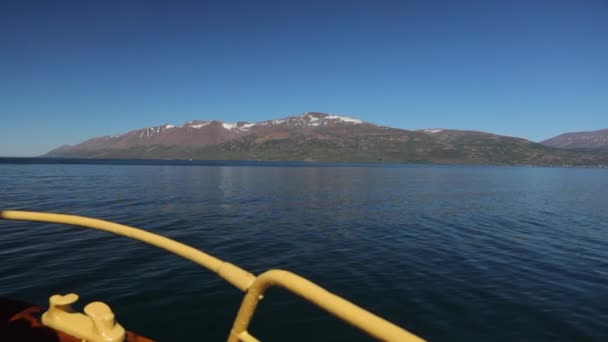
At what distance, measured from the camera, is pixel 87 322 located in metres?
3.97

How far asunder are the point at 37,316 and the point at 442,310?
516 inches

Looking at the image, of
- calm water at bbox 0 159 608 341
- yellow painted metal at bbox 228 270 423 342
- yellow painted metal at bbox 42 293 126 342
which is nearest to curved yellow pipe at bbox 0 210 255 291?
yellow painted metal at bbox 228 270 423 342

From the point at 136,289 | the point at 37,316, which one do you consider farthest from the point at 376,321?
the point at 136,289

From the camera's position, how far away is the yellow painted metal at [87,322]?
3.66 m

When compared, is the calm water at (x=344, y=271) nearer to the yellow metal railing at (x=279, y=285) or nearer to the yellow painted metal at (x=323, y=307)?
the yellow metal railing at (x=279, y=285)

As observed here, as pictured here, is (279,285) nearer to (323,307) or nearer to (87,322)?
(323,307)

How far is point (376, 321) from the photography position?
2400mm

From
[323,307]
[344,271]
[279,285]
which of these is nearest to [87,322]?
[279,285]

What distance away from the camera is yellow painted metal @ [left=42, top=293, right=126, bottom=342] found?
366 centimetres

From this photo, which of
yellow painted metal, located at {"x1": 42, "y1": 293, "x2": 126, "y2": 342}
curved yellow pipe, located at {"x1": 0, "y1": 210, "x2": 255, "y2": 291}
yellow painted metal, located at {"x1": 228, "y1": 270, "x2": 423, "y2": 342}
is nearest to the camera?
yellow painted metal, located at {"x1": 228, "y1": 270, "x2": 423, "y2": 342}

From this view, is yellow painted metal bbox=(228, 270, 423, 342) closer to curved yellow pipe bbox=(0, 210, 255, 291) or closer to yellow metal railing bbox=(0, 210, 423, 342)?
yellow metal railing bbox=(0, 210, 423, 342)

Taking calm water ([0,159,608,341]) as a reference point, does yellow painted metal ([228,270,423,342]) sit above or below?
above

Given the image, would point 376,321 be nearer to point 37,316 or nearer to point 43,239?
point 37,316

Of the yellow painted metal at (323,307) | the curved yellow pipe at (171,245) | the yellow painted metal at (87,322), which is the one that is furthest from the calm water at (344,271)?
the yellow painted metal at (323,307)
